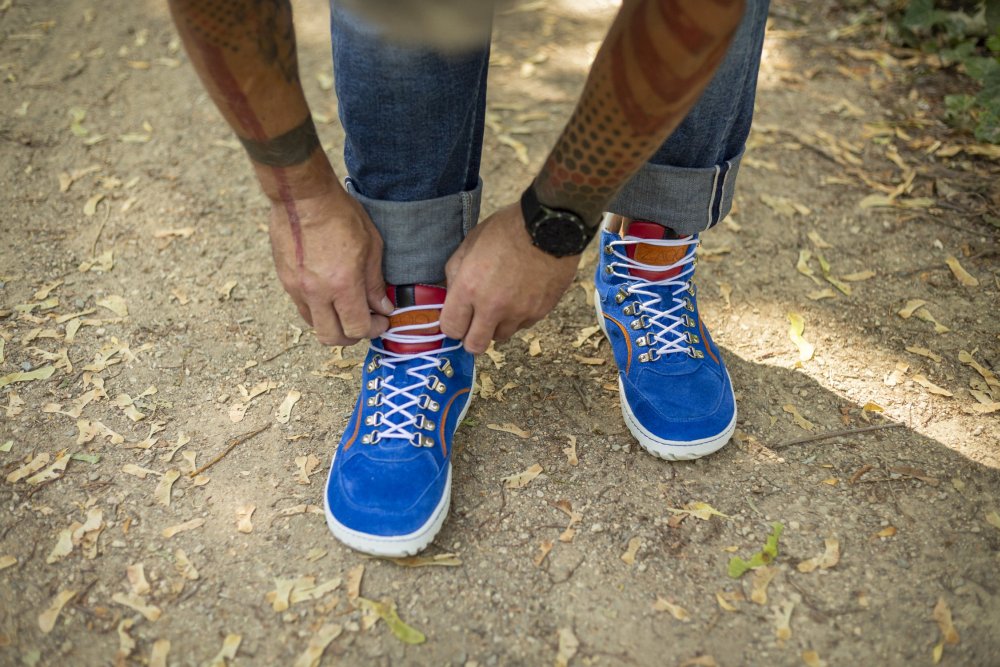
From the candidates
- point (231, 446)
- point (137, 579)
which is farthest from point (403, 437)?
point (137, 579)

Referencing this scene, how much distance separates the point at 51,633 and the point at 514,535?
817mm

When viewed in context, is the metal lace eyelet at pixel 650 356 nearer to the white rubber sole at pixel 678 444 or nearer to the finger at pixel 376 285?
the white rubber sole at pixel 678 444

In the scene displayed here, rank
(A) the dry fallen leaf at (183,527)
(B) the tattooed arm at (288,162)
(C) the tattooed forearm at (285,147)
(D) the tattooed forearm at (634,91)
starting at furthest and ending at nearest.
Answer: (A) the dry fallen leaf at (183,527) < (C) the tattooed forearm at (285,147) < (B) the tattooed arm at (288,162) < (D) the tattooed forearm at (634,91)

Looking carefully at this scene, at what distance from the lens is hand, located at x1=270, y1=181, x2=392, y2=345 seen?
4.17ft

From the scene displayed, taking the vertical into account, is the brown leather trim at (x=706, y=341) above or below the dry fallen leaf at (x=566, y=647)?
above

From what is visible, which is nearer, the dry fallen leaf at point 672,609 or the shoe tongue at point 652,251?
the dry fallen leaf at point 672,609

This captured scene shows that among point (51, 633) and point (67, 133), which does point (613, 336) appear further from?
point (67, 133)

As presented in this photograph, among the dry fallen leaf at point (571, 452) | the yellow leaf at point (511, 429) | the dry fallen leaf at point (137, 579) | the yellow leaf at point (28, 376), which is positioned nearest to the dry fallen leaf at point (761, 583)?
the dry fallen leaf at point (571, 452)

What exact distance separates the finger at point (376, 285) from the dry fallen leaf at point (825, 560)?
3.00 feet

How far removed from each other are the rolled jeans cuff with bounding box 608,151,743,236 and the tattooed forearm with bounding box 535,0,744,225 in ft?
1.01

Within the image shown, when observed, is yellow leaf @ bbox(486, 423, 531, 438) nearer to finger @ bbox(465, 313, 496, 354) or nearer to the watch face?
finger @ bbox(465, 313, 496, 354)

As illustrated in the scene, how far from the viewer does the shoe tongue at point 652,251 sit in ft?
5.08

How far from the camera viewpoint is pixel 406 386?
148 cm

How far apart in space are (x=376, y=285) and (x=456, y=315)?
0.55 ft
